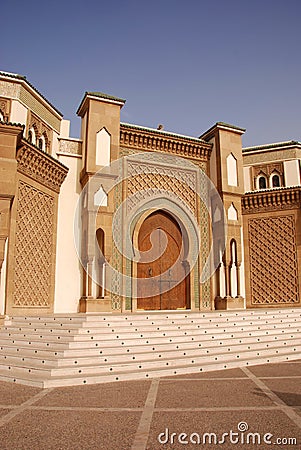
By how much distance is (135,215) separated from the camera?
998 centimetres

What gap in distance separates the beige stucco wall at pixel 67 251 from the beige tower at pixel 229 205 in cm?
372

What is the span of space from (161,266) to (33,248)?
131 inches

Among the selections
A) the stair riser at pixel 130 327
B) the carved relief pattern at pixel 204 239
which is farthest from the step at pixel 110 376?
the carved relief pattern at pixel 204 239

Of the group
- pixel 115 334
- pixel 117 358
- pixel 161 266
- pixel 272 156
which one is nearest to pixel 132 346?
pixel 115 334

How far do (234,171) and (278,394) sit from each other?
26.1 feet

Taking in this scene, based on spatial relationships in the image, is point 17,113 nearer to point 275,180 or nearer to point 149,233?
point 149,233

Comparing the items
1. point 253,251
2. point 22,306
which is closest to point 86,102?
point 22,306

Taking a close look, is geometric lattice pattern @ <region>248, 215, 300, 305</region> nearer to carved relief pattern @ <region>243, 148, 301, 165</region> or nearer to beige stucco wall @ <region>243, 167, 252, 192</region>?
beige stucco wall @ <region>243, 167, 252, 192</region>

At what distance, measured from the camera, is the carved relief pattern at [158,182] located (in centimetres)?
1017

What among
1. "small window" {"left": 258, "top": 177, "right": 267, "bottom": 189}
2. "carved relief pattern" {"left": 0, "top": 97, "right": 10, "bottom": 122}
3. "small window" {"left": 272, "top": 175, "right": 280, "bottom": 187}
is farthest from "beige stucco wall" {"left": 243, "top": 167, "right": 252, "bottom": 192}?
"carved relief pattern" {"left": 0, "top": 97, "right": 10, "bottom": 122}

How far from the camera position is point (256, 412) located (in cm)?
326

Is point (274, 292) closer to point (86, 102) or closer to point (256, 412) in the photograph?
point (86, 102)

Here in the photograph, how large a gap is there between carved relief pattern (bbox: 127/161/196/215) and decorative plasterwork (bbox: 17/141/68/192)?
174 centimetres

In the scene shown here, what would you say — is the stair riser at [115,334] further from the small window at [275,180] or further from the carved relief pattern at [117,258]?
the small window at [275,180]
